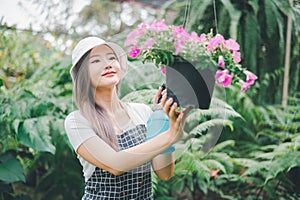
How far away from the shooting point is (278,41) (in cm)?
264

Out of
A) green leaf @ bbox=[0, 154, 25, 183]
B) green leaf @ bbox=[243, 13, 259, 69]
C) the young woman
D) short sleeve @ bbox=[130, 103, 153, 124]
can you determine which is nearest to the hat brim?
the young woman

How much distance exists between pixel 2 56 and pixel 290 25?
1.87 meters

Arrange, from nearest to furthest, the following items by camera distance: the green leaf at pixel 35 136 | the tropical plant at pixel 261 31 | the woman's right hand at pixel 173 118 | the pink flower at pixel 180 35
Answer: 1. the woman's right hand at pixel 173 118
2. the pink flower at pixel 180 35
3. the green leaf at pixel 35 136
4. the tropical plant at pixel 261 31

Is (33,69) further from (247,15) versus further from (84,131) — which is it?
(84,131)

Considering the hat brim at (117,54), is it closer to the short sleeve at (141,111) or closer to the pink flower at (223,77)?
the short sleeve at (141,111)

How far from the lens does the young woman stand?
105 cm

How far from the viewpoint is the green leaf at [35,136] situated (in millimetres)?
1891

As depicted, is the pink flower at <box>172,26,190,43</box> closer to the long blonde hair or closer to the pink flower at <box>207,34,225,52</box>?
→ the pink flower at <box>207,34,225,52</box>

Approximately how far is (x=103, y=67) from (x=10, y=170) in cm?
110

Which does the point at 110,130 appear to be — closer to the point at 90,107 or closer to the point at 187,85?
the point at 90,107

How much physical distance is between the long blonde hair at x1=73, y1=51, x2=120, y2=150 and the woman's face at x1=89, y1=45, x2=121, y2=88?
0.07ft

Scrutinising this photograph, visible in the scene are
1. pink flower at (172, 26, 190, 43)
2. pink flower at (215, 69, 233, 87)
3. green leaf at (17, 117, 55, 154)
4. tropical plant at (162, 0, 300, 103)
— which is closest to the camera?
pink flower at (172, 26, 190, 43)

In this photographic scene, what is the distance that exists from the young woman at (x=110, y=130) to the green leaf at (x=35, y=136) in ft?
2.36

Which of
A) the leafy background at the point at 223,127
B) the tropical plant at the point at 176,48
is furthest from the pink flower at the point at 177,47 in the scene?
the leafy background at the point at 223,127
